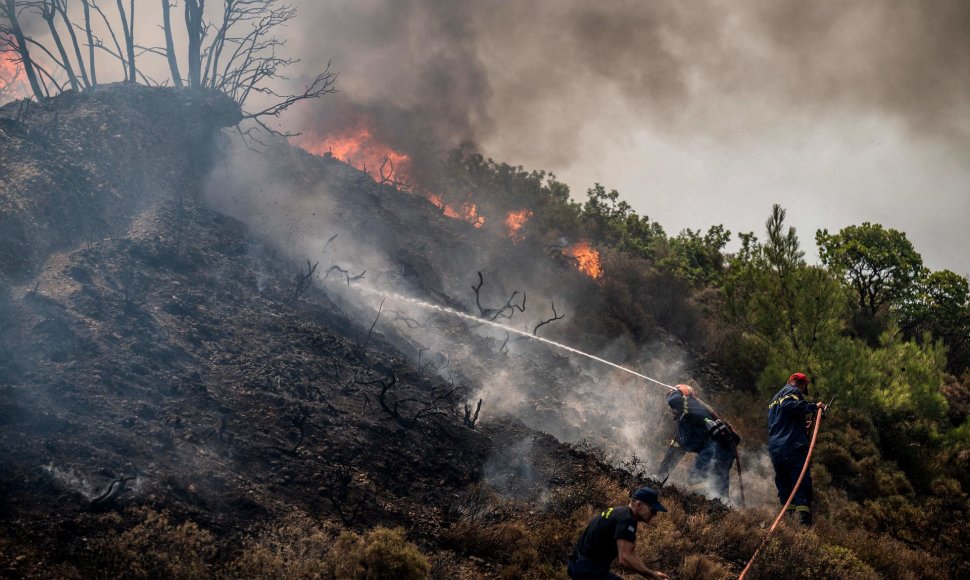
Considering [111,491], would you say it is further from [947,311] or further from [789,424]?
[947,311]

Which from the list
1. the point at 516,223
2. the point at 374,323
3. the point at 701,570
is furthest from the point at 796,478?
the point at 516,223

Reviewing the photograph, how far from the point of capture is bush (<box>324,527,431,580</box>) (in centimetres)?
600

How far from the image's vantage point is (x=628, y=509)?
529 cm

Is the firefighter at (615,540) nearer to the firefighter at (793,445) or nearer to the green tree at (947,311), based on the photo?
the firefighter at (793,445)

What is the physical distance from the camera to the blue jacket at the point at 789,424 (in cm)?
854

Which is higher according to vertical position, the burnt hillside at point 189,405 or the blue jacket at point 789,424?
the blue jacket at point 789,424

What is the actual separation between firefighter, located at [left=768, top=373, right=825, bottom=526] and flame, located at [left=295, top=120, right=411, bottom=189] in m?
23.8

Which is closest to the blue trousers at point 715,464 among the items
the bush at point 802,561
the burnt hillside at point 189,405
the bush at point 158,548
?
the burnt hillside at point 189,405

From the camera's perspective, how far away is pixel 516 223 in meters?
27.4

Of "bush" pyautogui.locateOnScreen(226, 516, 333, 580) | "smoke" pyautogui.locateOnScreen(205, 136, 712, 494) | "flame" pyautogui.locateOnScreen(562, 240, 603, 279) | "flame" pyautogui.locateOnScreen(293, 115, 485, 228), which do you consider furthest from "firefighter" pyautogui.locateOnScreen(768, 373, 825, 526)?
"flame" pyautogui.locateOnScreen(293, 115, 485, 228)

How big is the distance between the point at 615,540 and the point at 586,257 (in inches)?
826

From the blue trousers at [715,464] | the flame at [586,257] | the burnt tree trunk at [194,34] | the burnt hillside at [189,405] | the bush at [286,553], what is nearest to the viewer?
the bush at [286,553]

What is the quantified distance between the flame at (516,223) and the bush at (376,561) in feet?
65.6

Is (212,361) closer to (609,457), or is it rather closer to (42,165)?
(42,165)
